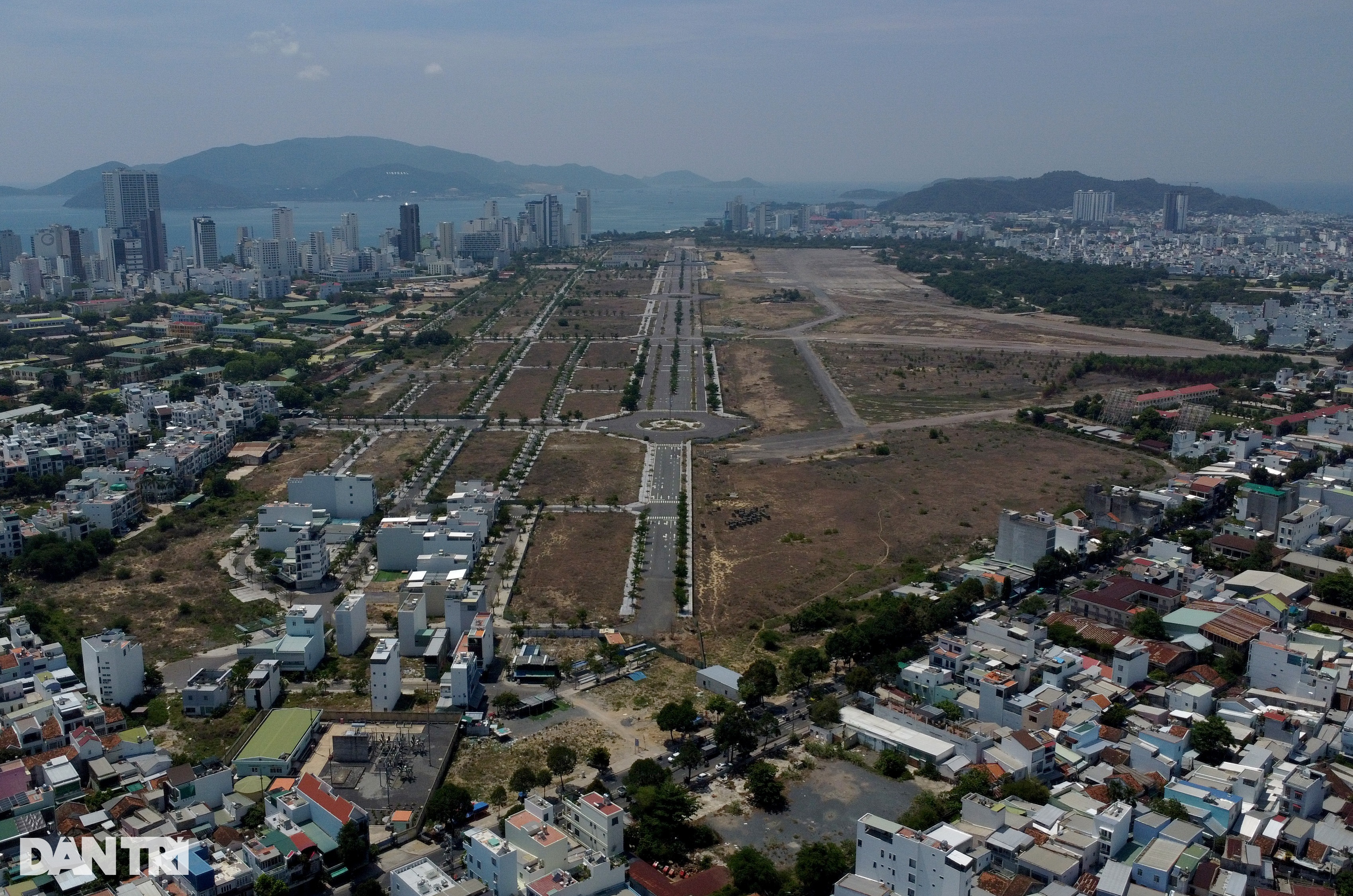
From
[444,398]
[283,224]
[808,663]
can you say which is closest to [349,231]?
[283,224]

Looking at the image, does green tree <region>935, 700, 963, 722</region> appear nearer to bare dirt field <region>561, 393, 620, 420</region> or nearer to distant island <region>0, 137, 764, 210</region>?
bare dirt field <region>561, 393, 620, 420</region>

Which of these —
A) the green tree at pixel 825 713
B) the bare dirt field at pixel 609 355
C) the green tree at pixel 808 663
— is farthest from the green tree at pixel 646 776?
the bare dirt field at pixel 609 355

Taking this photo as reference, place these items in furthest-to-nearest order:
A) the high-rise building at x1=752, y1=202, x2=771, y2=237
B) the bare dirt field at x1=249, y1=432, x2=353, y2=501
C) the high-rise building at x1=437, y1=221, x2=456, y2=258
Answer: the high-rise building at x1=752, y1=202, x2=771, y2=237 → the high-rise building at x1=437, y1=221, x2=456, y2=258 → the bare dirt field at x1=249, y1=432, x2=353, y2=501

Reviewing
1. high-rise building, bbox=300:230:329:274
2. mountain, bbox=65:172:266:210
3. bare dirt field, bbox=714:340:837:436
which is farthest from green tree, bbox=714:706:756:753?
mountain, bbox=65:172:266:210

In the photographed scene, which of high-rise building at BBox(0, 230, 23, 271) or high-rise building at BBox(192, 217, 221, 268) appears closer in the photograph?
high-rise building at BBox(0, 230, 23, 271)

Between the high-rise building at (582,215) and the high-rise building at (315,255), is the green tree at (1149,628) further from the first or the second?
the high-rise building at (582,215)

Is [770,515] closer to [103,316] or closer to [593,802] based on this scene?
[593,802]

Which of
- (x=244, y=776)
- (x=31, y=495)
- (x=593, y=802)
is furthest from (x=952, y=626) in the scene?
(x=31, y=495)
